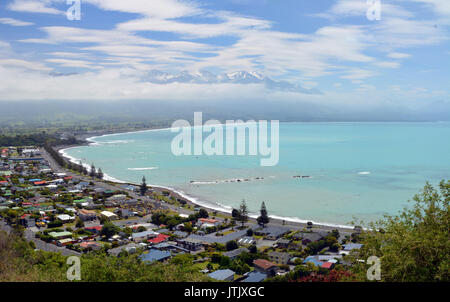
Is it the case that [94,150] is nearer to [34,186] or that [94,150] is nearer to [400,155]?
[34,186]

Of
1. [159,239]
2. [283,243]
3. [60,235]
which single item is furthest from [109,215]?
[283,243]

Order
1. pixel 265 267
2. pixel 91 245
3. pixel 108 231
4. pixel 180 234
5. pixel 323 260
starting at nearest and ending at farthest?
pixel 265 267 → pixel 323 260 → pixel 91 245 → pixel 108 231 → pixel 180 234

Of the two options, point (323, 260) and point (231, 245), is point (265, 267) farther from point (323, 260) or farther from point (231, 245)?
point (231, 245)

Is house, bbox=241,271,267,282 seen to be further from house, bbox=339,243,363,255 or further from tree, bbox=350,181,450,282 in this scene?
tree, bbox=350,181,450,282

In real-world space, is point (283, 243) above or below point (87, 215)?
below

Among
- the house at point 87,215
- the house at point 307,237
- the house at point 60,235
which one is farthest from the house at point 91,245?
the house at point 307,237

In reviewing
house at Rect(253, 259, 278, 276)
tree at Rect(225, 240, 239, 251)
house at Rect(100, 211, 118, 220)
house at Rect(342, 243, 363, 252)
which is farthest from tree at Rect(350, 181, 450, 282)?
house at Rect(100, 211, 118, 220)

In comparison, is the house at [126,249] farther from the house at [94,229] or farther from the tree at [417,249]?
the tree at [417,249]
